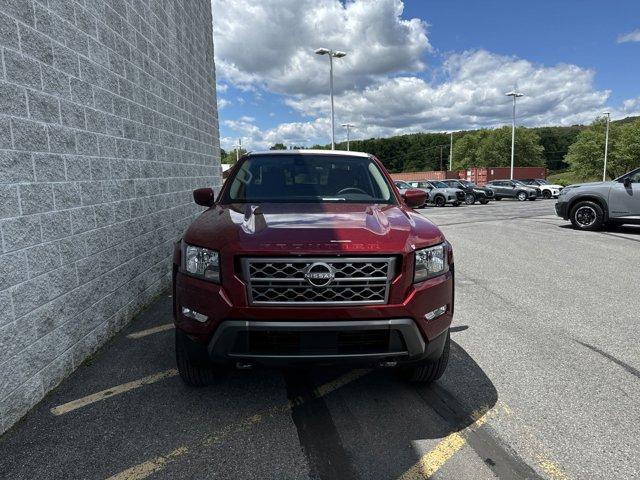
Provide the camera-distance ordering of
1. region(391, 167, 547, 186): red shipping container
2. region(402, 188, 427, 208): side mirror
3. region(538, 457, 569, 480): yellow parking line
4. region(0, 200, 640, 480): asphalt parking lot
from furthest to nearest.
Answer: region(391, 167, 547, 186): red shipping container, region(402, 188, 427, 208): side mirror, region(0, 200, 640, 480): asphalt parking lot, region(538, 457, 569, 480): yellow parking line

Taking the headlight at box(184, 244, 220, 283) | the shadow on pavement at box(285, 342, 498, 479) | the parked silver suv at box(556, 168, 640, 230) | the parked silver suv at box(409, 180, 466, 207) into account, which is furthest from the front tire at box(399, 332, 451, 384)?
the parked silver suv at box(409, 180, 466, 207)

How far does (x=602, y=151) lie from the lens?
63188mm

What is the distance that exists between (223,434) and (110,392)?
107 centimetres

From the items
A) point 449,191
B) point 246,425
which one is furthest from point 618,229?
point 449,191

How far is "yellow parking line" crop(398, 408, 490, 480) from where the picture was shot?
225 cm

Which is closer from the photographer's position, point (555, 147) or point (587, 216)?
point (587, 216)

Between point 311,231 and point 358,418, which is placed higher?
point 311,231

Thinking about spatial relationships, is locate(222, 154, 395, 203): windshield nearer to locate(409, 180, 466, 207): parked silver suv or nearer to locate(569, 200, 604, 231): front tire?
locate(569, 200, 604, 231): front tire

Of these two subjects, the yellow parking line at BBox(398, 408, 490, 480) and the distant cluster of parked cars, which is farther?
the distant cluster of parked cars

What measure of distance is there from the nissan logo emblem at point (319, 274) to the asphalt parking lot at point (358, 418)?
0.92 meters

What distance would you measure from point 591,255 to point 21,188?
9.06 m

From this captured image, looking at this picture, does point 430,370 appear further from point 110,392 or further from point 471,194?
point 471,194

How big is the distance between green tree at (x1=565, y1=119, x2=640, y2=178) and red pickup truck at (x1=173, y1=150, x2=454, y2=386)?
2776 inches

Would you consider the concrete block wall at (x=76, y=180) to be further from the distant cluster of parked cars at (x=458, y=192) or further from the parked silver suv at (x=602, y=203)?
the distant cluster of parked cars at (x=458, y=192)
